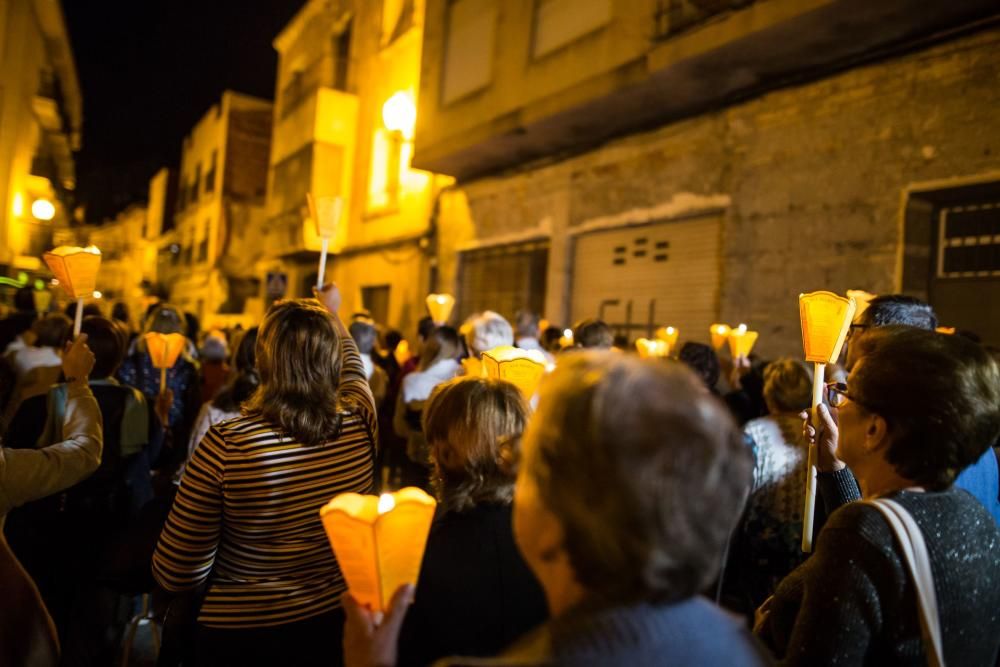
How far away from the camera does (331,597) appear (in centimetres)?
234

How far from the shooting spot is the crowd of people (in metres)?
1.00

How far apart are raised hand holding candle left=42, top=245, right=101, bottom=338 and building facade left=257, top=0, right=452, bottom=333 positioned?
909cm

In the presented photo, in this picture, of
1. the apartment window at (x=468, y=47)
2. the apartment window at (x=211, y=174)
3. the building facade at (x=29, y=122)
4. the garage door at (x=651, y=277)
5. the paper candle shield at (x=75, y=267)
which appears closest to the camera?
the paper candle shield at (x=75, y=267)

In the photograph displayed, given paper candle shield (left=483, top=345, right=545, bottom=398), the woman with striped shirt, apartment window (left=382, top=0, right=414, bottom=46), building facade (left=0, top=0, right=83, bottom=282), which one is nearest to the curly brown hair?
the woman with striped shirt

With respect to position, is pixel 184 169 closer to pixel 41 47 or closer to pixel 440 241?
pixel 41 47

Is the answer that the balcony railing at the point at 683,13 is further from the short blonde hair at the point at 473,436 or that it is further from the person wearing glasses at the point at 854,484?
the short blonde hair at the point at 473,436

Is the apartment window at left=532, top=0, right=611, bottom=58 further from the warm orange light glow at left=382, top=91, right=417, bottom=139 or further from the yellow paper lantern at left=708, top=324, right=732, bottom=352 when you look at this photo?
the yellow paper lantern at left=708, top=324, right=732, bottom=352

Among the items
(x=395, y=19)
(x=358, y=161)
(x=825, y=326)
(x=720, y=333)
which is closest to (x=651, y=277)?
(x=720, y=333)

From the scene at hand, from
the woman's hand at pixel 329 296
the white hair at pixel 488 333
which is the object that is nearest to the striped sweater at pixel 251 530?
the woman's hand at pixel 329 296

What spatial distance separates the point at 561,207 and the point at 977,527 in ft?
32.5

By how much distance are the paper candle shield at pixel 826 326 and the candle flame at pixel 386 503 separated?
181 centimetres

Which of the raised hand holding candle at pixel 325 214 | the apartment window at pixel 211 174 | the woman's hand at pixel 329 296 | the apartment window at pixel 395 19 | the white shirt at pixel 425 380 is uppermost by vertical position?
the apartment window at pixel 395 19

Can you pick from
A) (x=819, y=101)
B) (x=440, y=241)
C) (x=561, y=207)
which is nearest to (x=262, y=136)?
(x=440, y=241)

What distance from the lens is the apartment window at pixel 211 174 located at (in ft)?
96.1
